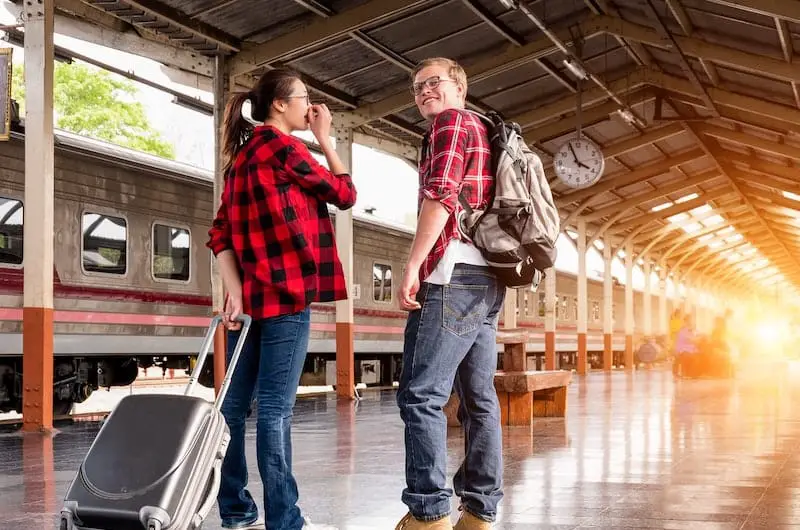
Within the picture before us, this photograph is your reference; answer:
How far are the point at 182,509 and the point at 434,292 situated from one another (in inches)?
51.0

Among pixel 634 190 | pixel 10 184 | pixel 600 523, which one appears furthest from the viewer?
pixel 634 190

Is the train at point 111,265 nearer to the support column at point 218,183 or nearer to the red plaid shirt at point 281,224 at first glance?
the support column at point 218,183

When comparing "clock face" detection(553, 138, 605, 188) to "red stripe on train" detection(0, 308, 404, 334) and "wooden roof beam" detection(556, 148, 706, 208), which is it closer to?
"wooden roof beam" detection(556, 148, 706, 208)

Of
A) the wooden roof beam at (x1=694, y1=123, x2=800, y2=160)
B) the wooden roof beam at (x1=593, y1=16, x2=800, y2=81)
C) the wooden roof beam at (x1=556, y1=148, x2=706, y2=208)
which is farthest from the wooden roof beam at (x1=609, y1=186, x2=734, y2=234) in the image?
the wooden roof beam at (x1=593, y1=16, x2=800, y2=81)

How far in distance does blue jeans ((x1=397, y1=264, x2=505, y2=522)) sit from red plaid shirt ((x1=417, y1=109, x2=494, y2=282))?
14 centimetres

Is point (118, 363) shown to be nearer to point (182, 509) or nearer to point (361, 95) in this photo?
point (361, 95)

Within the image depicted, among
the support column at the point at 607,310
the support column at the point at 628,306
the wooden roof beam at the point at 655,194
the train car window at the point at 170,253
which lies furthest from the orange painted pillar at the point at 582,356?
the train car window at the point at 170,253

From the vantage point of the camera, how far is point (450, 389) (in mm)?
4066

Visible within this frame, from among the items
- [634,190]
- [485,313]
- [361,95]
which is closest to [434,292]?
[485,313]

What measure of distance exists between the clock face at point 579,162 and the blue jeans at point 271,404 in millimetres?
15661

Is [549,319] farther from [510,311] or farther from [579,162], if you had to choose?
[579,162]

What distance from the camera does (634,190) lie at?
30016 mm

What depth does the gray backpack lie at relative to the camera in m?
4.09

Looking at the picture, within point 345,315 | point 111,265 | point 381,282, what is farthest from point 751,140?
point 111,265
